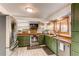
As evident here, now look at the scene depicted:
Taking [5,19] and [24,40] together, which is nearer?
[5,19]

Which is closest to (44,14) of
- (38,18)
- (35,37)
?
(38,18)

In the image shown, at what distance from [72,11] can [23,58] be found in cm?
146

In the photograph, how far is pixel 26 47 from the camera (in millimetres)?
3188

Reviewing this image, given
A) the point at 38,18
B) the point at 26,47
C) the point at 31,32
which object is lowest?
the point at 26,47

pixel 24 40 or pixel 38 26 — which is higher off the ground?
pixel 38 26

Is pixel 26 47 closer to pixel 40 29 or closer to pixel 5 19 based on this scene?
pixel 40 29

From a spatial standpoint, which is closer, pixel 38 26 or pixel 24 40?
pixel 38 26

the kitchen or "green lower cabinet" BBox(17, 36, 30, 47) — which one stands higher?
the kitchen

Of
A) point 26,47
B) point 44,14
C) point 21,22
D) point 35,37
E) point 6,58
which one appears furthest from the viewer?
point 26,47

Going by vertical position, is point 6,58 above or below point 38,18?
below

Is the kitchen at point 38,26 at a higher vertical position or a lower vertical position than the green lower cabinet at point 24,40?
higher

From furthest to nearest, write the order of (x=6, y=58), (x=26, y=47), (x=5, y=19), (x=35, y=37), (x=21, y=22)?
(x=26, y=47) → (x=35, y=37) → (x=21, y=22) → (x=5, y=19) → (x=6, y=58)

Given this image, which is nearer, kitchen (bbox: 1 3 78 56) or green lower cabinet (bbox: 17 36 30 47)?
kitchen (bbox: 1 3 78 56)

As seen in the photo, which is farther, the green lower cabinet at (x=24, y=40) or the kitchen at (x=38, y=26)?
the green lower cabinet at (x=24, y=40)
